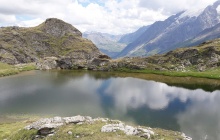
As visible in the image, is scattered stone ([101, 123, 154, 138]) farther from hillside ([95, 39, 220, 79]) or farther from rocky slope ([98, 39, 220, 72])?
rocky slope ([98, 39, 220, 72])

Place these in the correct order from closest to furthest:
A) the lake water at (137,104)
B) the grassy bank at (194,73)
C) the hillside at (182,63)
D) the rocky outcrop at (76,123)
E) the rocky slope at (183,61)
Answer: the rocky outcrop at (76,123)
the lake water at (137,104)
the grassy bank at (194,73)
the hillside at (182,63)
the rocky slope at (183,61)

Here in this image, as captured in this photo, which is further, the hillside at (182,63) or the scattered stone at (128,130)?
the hillside at (182,63)

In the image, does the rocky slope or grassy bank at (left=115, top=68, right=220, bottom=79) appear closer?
grassy bank at (left=115, top=68, right=220, bottom=79)

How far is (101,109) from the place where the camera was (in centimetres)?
7788

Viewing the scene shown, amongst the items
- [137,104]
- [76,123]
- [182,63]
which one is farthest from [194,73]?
[76,123]

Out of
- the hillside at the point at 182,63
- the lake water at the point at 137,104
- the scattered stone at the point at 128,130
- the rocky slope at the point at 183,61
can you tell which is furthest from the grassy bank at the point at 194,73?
the scattered stone at the point at 128,130

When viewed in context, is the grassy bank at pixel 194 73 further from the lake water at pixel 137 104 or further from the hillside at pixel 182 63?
the lake water at pixel 137 104

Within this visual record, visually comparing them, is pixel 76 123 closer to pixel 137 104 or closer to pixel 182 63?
pixel 137 104

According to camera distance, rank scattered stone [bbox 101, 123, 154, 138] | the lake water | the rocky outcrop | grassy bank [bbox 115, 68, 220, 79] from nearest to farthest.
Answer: scattered stone [bbox 101, 123, 154, 138]
the rocky outcrop
the lake water
grassy bank [bbox 115, 68, 220, 79]

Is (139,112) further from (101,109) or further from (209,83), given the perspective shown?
(209,83)

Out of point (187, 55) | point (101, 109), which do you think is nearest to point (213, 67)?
point (187, 55)

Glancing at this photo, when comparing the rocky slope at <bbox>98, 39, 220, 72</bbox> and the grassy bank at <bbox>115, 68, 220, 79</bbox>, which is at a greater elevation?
the rocky slope at <bbox>98, 39, 220, 72</bbox>

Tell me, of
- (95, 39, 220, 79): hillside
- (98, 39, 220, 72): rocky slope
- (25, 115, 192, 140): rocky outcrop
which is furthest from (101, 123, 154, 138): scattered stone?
(98, 39, 220, 72): rocky slope

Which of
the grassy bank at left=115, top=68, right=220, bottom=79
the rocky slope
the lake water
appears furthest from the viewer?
the rocky slope
